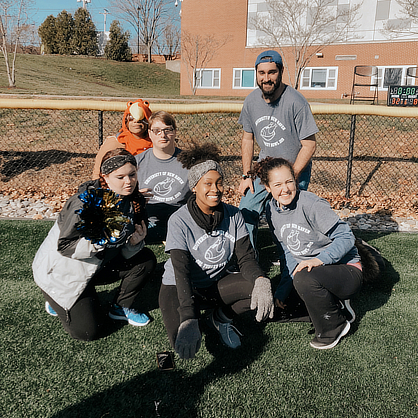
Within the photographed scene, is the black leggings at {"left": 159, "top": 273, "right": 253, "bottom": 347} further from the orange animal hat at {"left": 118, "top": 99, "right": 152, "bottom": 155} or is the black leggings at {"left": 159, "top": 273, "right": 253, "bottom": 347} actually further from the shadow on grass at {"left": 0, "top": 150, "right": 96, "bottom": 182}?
the shadow on grass at {"left": 0, "top": 150, "right": 96, "bottom": 182}

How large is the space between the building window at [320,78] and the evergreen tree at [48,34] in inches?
1044

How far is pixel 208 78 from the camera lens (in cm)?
2759

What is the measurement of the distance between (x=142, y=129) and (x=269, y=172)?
1573 millimetres

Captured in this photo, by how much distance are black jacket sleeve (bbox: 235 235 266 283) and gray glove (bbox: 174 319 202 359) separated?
0.54 metres

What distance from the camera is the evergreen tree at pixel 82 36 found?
124 ft

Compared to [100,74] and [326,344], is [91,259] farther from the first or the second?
[100,74]

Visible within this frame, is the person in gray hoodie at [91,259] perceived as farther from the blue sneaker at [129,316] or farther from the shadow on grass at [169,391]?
the shadow on grass at [169,391]

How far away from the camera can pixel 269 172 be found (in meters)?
2.86

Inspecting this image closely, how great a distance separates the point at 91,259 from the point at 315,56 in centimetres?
2488

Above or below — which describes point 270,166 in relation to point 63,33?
below

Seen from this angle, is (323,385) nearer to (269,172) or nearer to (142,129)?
(269,172)

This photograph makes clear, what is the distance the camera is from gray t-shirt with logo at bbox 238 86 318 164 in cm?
346

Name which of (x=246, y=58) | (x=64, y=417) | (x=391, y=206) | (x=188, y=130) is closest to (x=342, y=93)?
(x=246, y=58)

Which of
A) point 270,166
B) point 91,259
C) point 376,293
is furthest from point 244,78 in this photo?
point 91,259
